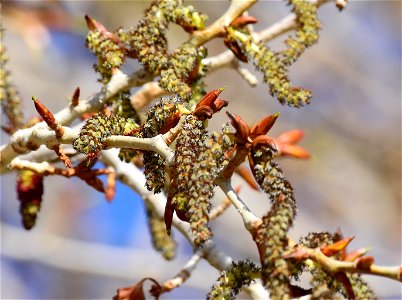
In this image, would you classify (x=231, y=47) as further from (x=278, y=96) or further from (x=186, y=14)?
(x=278, y=96)

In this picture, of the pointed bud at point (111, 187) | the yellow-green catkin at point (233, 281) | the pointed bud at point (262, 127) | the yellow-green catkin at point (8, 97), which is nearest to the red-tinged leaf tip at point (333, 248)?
the yellow-green catkin at point (233, 281)

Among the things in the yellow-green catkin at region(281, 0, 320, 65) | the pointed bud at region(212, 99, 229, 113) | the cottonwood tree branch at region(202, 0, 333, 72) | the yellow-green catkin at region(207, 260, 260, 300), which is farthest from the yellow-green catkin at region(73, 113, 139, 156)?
the cottonwood tree branch at region(202, 0, 333, 72)

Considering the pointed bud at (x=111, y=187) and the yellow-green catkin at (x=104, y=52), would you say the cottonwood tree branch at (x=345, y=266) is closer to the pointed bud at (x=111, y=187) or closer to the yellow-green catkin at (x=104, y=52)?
the yellow-green catkin at (x=104, y=52)

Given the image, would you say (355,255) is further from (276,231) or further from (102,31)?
(102,31)

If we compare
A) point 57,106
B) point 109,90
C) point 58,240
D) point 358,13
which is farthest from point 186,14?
point 358,13

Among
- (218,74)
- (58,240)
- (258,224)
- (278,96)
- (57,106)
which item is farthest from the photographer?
(218,74)

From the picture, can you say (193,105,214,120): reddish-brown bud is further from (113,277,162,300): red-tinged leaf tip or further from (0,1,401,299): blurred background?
(0,1,401,299): blurred background

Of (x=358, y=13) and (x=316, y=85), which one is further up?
(x=358, y=13)
